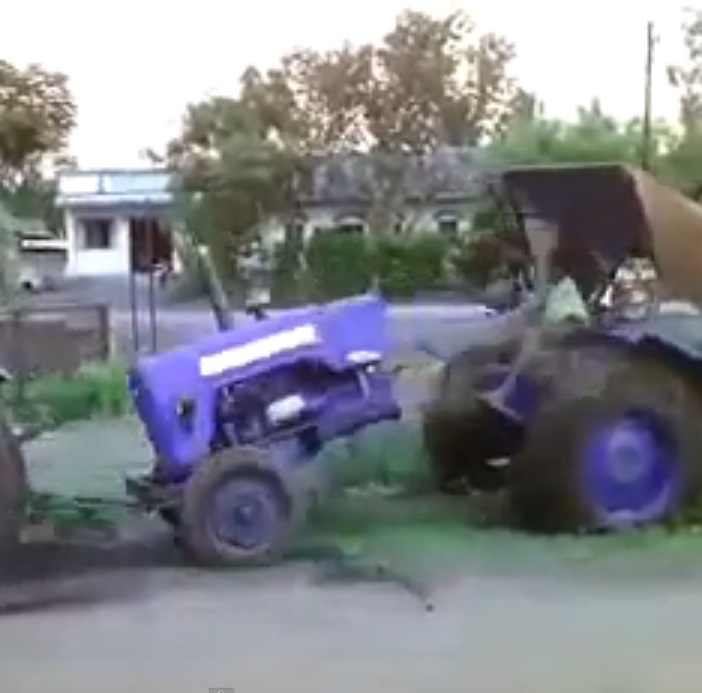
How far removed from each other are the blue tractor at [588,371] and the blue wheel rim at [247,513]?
153cm

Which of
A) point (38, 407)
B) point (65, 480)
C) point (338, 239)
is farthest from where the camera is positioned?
point (338, 239)

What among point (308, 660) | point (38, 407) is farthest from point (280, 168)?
point (308, 660)

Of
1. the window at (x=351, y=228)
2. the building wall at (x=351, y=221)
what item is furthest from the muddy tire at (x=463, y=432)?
the window at (x=351, y=228)

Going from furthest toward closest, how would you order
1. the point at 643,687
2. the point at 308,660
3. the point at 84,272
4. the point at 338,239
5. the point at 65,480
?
1. the point at 84,272
2. the point at 338,239
3. the point at 65,480
4. the point at 308,660
5. the point at 643,687

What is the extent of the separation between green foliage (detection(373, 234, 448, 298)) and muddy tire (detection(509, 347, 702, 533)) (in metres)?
39.9

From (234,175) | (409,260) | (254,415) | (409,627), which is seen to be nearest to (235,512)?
(254,415)

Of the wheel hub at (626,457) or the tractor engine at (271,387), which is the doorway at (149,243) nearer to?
the tractor engine at (271,387)

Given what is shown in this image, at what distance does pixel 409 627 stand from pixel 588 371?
2989mm

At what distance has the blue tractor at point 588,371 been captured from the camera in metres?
11.3

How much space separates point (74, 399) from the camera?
1978cm

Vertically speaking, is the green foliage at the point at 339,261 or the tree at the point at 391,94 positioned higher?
the tree at the point at 391,94

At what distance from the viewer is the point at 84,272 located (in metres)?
81.5

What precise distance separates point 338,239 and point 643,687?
4805cm

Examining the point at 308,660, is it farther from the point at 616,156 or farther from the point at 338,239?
the point at 616,156
